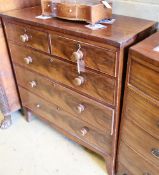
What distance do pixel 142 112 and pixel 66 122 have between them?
0.63 meters

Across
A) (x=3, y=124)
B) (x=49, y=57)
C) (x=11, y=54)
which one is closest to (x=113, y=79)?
(x=49, y=57)

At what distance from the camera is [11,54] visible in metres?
1.48

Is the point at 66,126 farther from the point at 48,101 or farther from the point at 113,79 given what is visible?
the point at 113,79

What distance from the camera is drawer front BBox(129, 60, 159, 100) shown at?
804 millimetres

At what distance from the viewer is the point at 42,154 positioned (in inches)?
59.7

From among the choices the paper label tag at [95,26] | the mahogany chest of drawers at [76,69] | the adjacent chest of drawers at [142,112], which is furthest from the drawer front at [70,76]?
the paper label tag at [95,26]

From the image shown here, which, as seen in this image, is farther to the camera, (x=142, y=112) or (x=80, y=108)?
(x=80, y=108)

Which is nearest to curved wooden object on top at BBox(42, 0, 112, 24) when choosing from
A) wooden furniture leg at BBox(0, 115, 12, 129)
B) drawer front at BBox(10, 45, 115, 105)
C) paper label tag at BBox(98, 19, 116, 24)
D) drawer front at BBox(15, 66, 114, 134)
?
paper label tag at BBox(98, 19, 116, 24)

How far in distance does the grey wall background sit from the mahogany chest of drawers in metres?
0.06

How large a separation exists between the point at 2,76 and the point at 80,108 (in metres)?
0.68

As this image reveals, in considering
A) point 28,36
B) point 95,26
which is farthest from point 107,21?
point 28,36

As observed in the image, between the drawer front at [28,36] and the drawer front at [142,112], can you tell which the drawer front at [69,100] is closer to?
the drawer front at [142,112]

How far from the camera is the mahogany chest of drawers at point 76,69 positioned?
3.13ft

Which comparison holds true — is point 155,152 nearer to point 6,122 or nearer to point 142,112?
point 142,112
